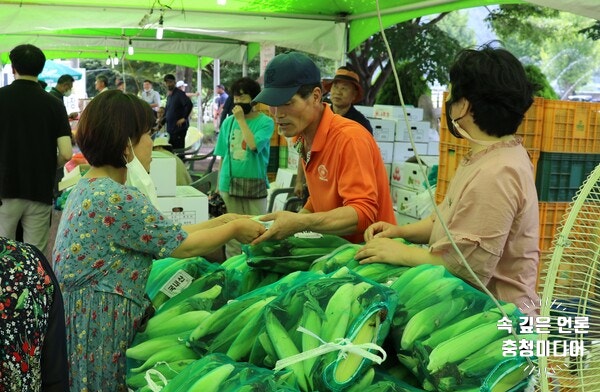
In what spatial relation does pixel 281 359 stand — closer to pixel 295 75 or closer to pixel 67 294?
pixel 67 294

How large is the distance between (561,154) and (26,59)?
3.71 m

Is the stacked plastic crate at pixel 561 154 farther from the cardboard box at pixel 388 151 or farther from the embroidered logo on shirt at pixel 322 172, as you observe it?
the cardboard box at pixel 388 151

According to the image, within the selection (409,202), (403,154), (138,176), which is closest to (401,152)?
(403,154)

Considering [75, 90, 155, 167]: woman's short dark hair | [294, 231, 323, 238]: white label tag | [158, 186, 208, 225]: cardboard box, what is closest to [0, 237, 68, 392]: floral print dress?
[75, 90, 155, 167]: woman's short dark hair

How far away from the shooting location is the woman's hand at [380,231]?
91.4 inches

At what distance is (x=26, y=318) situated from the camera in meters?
1.45

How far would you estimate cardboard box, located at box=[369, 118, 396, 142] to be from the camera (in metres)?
7.24

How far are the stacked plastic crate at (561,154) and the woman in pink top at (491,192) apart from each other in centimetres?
278

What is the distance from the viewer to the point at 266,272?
7.82ft

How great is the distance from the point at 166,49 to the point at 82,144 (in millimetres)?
11486

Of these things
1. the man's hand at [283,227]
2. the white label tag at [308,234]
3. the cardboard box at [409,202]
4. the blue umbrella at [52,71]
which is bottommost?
the cardboard box at [409,202]

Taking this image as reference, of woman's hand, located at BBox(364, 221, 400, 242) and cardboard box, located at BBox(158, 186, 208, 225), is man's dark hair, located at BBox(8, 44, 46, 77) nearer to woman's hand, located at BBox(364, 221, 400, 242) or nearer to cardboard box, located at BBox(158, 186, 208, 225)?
cardboard box, located at BBox(158, 186, 208, 225)

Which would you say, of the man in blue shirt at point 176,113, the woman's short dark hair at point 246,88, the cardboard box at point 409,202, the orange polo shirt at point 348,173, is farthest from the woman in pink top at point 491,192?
the man in blue shirt at point 176,113

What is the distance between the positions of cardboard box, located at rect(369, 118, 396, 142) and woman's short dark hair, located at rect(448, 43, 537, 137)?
5.27 meters
